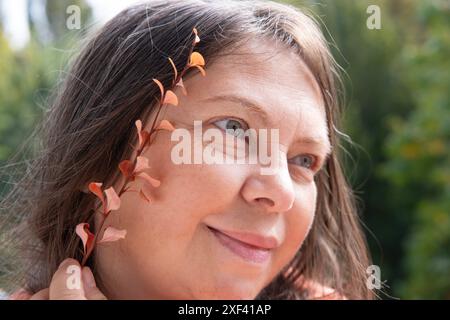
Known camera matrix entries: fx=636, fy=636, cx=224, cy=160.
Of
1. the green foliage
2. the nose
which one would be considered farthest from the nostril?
the green foliage

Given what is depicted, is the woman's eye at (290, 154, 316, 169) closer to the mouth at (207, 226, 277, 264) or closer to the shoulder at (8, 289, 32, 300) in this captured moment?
the mouth at (207, 226, 277, 264)

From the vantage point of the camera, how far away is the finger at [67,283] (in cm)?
94

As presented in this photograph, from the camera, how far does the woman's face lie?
97 cm

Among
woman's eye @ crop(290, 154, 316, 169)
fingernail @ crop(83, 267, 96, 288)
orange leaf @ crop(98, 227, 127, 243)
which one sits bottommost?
fingernail @ crop(83, 267, 96, 288)

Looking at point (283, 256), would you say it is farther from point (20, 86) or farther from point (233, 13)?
→ point (20, 86)

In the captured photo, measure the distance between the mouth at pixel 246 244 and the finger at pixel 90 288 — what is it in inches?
7.8

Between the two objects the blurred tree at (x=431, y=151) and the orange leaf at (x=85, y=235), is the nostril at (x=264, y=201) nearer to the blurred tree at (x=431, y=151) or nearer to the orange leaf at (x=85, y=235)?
the orange leaf at (x=85, y=235)

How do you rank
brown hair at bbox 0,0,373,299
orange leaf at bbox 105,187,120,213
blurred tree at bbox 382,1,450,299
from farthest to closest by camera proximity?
blurred tree at bbox 382,1,450,299 < brown hair at bbox 0,0,373,299 < orange leaf at bbox 105,187,120,213

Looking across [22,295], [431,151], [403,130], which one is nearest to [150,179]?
[22,295]

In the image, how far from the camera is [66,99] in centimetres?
117

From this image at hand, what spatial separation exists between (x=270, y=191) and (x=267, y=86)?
0.57 feet

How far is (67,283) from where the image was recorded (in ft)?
3.19

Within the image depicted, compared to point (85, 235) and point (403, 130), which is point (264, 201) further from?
point (403, 130)
